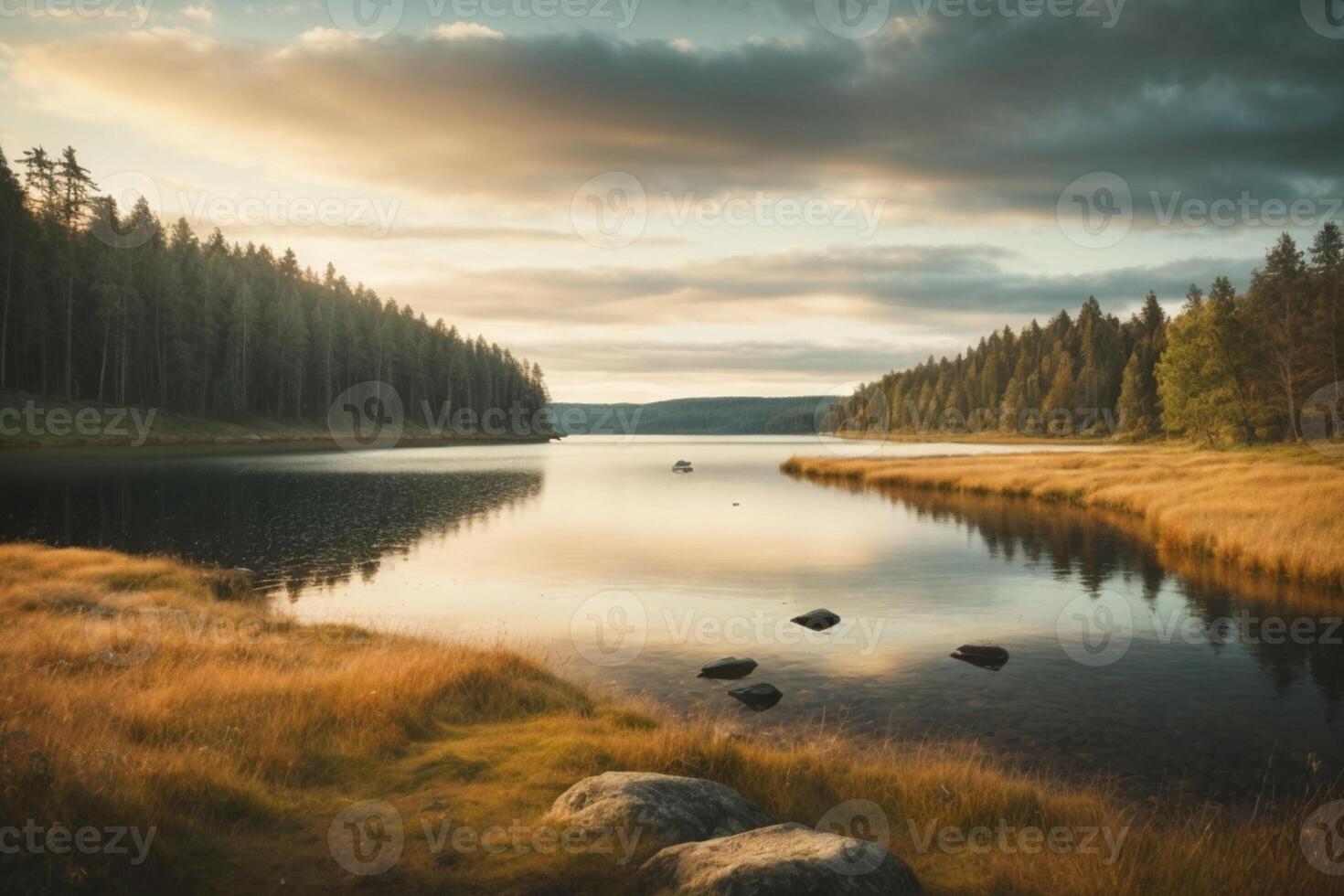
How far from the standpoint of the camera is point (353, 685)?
12.4 m

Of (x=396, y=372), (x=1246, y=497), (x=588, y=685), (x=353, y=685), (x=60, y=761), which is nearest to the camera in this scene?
(x=60, y=761)

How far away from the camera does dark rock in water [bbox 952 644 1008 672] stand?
18.4m

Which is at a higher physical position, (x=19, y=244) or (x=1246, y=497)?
(x=19, y=244)

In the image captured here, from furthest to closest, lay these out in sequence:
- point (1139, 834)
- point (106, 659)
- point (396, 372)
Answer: point (396, 372)
point (106, 659)
point (1139, 834)

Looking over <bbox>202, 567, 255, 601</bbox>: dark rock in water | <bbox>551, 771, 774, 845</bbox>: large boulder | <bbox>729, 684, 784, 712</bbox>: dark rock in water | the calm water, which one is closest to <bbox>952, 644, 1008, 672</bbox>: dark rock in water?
the calm water

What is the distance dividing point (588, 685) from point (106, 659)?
903 centimetres

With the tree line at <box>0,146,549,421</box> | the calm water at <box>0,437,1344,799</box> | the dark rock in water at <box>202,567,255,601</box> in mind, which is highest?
the tree line at <box>0,146,549,421</box>

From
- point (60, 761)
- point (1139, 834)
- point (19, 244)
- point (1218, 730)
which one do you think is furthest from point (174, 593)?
point (19, 244)

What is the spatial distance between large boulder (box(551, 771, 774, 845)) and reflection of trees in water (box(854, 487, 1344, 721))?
14.2 m

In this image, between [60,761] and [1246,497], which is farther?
[1246,497]

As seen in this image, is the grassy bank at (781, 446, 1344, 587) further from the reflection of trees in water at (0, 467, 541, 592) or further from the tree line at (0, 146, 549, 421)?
the tree line at (0, 146, 549, 421)

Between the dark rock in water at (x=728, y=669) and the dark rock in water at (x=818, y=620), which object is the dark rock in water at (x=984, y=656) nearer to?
the dark rock in water at (x=818, y=620)

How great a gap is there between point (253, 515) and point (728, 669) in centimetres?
3400

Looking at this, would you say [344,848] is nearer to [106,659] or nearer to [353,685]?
[353,685]
